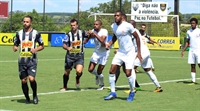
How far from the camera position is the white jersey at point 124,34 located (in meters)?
12.6

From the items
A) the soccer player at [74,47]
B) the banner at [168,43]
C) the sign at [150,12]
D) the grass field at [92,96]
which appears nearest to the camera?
the grass field at [92,96]

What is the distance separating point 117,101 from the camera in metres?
12.6

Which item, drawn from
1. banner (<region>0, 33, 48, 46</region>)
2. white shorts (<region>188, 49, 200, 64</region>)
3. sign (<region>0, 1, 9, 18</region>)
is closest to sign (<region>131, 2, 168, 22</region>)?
banner (<region>0, 33, 48, 46</region>)

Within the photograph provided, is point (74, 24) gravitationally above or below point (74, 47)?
above

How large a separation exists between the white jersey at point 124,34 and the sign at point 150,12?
36448mm

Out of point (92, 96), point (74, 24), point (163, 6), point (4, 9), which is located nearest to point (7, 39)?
point (163, 6)

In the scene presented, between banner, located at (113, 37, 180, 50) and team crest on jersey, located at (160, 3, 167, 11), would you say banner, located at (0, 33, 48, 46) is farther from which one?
team crest on jersey, located at (160, 3, 167, 11)

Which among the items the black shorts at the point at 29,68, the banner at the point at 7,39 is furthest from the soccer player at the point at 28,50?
the banner at the point at 7,39

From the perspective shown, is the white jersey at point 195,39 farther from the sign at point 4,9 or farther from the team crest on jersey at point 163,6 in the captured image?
the sign at point 4,9

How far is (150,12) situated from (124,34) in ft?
125

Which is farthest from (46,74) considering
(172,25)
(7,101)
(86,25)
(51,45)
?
(86,25)

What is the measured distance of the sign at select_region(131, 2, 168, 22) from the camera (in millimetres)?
49094

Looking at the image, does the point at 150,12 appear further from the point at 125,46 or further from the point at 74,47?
the point at 125,46

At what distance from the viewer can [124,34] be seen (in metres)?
12.6
